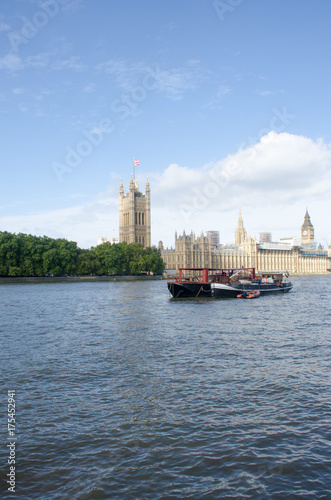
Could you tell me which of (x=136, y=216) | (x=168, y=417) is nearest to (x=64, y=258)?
(x=136, y=216)

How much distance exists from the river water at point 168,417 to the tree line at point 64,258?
252ft

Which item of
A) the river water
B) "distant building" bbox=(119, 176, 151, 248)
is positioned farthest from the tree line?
the river water

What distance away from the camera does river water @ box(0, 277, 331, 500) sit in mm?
9133

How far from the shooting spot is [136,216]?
18200cm

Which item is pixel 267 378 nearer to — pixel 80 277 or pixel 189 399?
pixel 189 399

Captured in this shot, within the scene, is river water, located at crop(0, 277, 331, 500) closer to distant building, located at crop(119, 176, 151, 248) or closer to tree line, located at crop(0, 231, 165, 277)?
tree line, located at crop(0, 231, 165, 277)

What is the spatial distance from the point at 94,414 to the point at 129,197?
17161cm

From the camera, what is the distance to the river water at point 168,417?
913 cm

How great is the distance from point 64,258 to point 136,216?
78.1m

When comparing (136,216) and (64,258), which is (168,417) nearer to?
(64,258)

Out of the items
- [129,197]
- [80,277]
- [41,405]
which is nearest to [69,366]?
[41,405]

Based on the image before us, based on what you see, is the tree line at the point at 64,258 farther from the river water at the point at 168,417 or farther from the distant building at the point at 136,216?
the river water at the point at 168,417

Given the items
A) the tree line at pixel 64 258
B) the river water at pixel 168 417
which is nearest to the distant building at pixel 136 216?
the tree line at pixel 64 258

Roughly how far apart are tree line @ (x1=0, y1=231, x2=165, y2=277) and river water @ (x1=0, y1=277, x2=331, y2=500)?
252 ft
